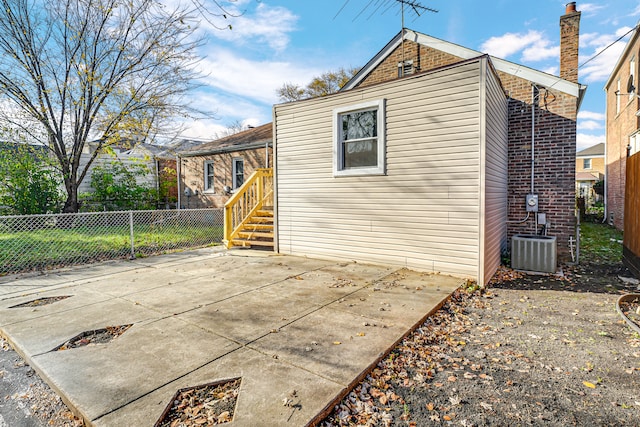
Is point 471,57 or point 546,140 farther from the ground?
point 471,57

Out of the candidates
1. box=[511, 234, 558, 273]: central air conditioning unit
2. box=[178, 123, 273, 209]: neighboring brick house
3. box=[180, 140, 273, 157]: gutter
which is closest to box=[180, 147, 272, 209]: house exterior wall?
box=[178, 123, 273, 209]: neighboring brick house

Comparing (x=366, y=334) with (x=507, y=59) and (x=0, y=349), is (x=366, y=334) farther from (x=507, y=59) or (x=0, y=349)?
(x=507, y=59)

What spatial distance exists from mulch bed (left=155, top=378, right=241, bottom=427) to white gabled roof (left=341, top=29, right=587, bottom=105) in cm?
746

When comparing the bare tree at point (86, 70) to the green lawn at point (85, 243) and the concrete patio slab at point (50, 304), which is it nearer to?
the green lawn at point (85, 243)

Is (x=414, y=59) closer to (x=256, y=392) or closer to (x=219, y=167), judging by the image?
(x=219, y=167)

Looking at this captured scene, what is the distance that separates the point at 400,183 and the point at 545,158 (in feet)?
11.4

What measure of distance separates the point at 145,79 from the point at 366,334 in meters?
11.1

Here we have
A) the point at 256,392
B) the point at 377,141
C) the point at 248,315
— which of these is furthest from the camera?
the point at 377,141

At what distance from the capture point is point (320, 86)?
24516 millimetres

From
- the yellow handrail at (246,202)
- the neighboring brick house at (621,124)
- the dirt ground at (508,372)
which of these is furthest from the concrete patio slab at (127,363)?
the neighboring brick house at (621,124)

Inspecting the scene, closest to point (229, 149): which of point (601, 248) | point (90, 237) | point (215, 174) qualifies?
point (215, 174)

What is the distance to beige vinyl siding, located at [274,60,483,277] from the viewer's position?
5.39 m

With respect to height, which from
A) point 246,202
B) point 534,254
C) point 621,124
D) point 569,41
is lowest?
point 534,254

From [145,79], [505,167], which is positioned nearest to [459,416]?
[505,167]
